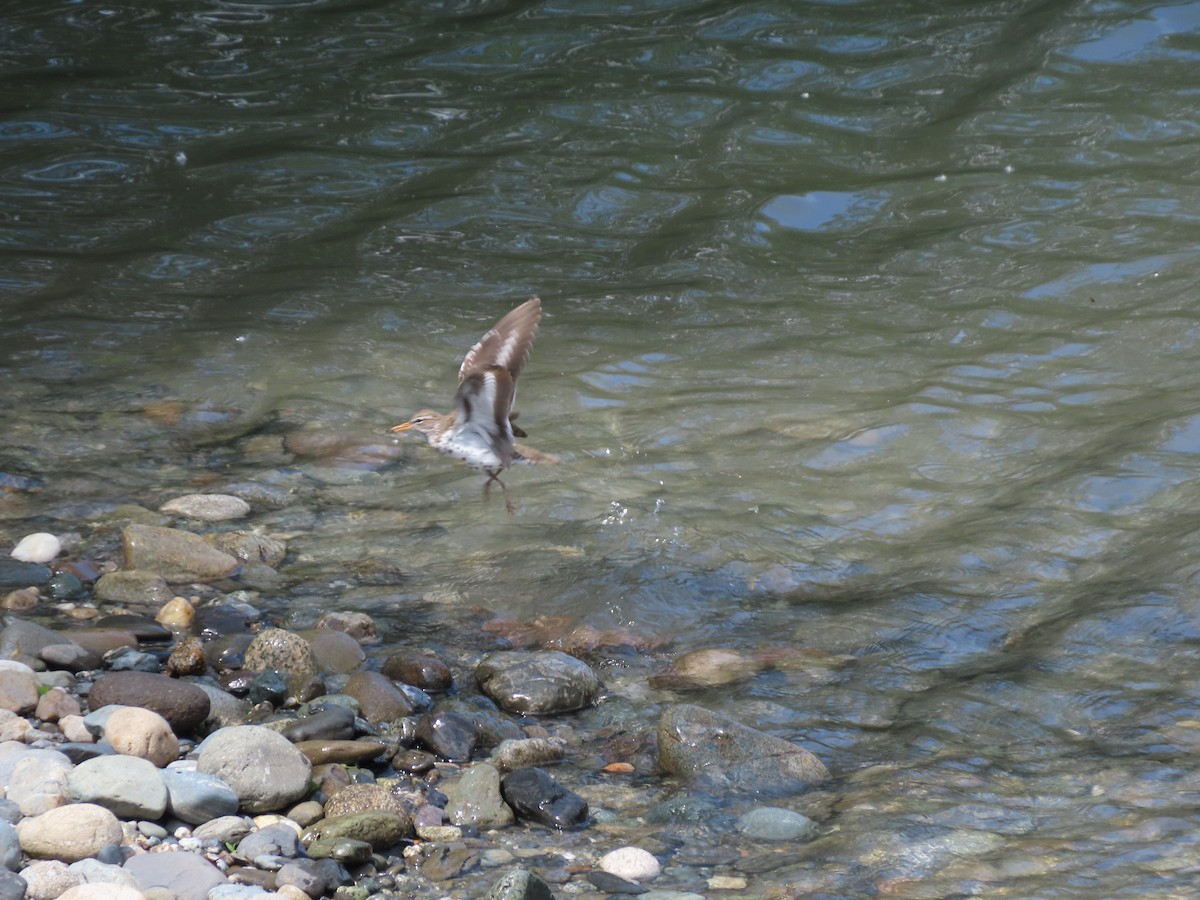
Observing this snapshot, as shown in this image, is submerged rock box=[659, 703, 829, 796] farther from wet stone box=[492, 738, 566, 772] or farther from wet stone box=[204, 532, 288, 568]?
wet stone box=[204, 532, 288, 568]

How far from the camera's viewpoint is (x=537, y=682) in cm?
496

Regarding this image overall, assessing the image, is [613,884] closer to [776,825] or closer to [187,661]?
[776,825]

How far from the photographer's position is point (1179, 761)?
4.28 meters

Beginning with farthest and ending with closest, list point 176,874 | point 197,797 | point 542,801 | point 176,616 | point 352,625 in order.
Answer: point 352,625 → point 176,616 → point 542,801 → point 197,797 → point 176,874

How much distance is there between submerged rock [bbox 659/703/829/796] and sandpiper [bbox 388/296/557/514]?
1395mm

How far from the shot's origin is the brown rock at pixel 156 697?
4.32 metres

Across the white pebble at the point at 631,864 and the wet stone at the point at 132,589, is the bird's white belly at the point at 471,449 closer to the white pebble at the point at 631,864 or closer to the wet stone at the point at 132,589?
the wet stone at the point at 132,589

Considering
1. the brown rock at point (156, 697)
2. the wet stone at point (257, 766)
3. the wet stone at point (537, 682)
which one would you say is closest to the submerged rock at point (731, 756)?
the wet stone at point (537, 682)

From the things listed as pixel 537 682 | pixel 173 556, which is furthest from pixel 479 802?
pixel 173 556

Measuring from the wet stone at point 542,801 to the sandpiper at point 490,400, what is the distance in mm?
1519

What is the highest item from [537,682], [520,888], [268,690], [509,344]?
[509,344]

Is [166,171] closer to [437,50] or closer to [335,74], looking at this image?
[335,74]

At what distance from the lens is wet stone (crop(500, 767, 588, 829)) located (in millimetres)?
4164

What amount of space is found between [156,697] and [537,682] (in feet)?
4.46
